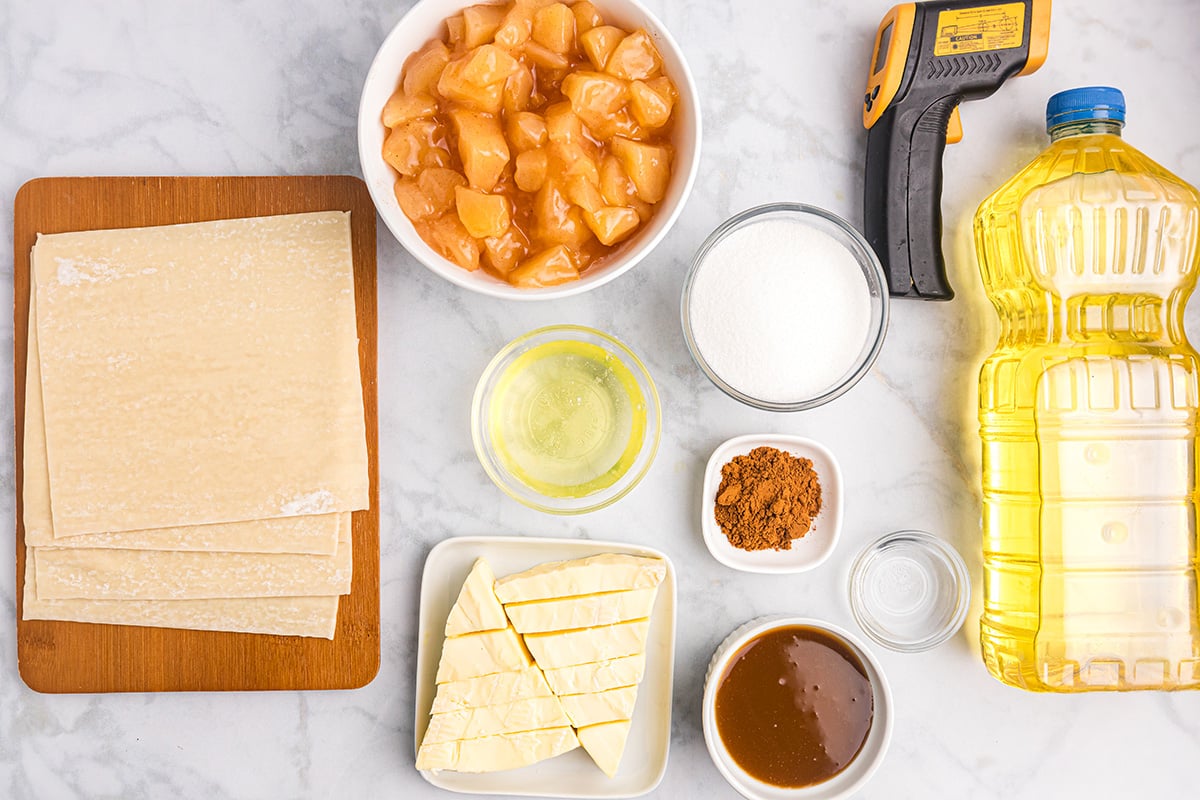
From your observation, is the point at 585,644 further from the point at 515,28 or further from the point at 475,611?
the point at 515,28

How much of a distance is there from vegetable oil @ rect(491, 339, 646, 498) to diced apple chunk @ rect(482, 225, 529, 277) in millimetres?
206

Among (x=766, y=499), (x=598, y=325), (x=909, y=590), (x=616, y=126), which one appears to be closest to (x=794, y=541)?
(x=766, y=499)

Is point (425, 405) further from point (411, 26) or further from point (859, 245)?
point (859, 245)

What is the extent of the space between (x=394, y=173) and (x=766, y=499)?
75 centimetres

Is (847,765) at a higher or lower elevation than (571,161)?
lower

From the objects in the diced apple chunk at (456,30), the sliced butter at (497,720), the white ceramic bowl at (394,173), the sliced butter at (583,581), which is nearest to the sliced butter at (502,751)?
the sliced butter at (497,720)

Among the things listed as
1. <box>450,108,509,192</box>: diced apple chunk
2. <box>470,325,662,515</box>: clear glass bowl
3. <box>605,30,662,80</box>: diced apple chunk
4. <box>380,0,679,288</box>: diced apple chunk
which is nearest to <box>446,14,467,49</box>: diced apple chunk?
<box>380,0,679,288</box>: diced apple chunk

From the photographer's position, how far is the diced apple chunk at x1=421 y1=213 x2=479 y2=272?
44.4 inches

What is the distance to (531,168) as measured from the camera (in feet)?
3.60

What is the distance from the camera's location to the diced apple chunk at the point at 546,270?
3.70 feet

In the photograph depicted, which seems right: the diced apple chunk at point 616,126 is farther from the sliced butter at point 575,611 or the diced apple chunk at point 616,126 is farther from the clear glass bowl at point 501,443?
the sliced butter at point 575,611

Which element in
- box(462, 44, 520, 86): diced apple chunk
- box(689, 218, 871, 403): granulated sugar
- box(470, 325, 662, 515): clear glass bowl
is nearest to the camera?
box(462, 44, 520, 86): diced apple chunk

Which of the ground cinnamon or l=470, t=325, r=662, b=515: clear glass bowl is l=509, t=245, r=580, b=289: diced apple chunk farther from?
the ground cinnamon

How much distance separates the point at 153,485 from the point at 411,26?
0.81 m
